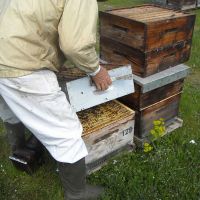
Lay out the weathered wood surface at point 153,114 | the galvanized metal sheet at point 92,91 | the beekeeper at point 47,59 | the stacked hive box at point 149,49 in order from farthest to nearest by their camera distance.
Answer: the weathered wood surface at point 153,114 → the stacked hive box at point 149,49 → the galvanized metal sheet at point 92,91 → the beekeeper at point 47,59

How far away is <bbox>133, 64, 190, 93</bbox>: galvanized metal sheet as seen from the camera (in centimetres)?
352

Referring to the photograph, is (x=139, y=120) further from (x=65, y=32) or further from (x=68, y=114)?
(x=65, y=32)

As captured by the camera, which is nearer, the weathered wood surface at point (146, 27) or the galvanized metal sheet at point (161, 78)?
the weathered wood surface at point (146, 27)

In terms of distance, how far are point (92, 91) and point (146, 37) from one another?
73 centimetres

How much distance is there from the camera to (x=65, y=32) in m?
2.49

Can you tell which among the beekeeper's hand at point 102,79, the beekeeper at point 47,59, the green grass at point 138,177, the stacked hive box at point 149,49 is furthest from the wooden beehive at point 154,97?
the beekeeper at point 47,59

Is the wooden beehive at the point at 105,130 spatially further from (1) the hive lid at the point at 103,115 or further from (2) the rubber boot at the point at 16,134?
(2) the rubber boot at the point at 16,134

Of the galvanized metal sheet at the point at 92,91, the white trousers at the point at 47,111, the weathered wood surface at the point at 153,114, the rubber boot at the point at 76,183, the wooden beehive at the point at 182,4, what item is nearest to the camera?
the white trousers at the point at 47,111

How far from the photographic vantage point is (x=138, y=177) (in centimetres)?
342

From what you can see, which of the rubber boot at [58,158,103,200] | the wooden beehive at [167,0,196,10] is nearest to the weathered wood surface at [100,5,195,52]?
the rubber boot at [58,158,103,200]

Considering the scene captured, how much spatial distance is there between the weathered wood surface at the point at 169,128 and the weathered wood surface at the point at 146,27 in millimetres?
1073

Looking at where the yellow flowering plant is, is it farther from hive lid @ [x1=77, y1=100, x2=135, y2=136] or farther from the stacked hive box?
hive lid @ [x1=77, y1=100, x2=135, y2=136]

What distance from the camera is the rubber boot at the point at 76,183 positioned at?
298 centimetres

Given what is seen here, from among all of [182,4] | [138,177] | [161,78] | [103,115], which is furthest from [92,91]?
[182,4]
